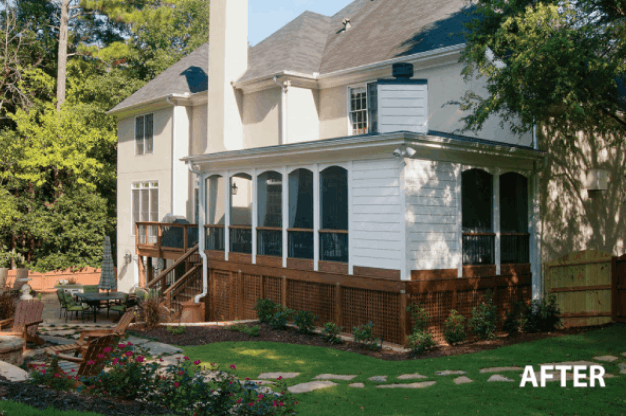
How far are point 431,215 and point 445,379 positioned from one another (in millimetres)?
4046

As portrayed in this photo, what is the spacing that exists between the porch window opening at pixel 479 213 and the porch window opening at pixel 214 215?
7089 mm

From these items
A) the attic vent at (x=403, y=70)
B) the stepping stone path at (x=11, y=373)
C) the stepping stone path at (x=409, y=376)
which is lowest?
the stepping stone path at (x=409, y=376)

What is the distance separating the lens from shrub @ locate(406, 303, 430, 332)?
11875 mm

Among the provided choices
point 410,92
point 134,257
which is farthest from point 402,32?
point 134,257

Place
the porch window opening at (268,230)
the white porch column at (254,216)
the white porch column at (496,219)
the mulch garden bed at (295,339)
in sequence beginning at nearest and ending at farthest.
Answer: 1. the mulch garden bed at (295,339)
2. the white porch column at (496,219)
3. the porch window opening at (268,230)
4. the white porch column at (254,216)

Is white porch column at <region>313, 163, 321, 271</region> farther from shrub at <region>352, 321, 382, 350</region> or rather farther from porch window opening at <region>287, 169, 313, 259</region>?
shrub at <region>352, 321, 382, 350</region>

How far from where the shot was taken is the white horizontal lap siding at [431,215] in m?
12.0

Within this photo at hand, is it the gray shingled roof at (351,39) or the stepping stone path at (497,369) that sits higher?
the gray shingled roof at (351,39)

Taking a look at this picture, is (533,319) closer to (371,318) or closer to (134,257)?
(371,318)

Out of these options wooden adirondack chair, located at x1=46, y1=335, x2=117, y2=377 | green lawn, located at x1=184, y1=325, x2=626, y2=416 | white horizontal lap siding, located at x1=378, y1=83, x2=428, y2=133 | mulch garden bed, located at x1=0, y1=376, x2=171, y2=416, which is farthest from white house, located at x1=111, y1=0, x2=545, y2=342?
mulch garden bed, located at x1=0, y1=376, x2=171, y2=416

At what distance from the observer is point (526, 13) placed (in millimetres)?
11625

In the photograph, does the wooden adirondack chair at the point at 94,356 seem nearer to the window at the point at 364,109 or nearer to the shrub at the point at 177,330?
the shrub at the point at 177,330

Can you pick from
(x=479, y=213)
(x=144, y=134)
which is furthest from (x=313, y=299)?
(x=144, y=134)

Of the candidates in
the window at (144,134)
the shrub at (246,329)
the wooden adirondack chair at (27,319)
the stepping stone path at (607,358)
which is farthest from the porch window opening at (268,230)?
the stepping stone path at (607,358)
